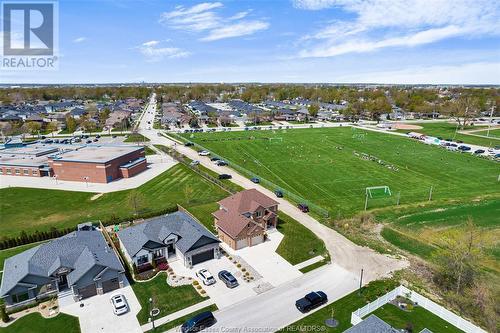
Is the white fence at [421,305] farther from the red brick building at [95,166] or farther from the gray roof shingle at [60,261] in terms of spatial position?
the red brick building at [95,166]

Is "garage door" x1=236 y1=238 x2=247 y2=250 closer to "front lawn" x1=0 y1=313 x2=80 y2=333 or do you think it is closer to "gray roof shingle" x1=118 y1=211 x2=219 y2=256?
"gray roof shingle" x1=118 y1=211 x2=219 y2=256

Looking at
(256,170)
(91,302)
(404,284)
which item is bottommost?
(91,302)

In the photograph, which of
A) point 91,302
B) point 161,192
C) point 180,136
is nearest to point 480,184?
point 161,192

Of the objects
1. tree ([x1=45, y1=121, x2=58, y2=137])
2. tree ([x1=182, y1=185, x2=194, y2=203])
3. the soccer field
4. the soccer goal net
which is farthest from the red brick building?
tree ([x1=45, y1=121, x2=58, y2=137])

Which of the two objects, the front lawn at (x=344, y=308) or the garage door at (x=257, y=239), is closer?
the front lawn at (x=344, y=308)

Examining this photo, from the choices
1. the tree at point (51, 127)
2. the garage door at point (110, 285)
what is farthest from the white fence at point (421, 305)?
the tree at point (51, 127)

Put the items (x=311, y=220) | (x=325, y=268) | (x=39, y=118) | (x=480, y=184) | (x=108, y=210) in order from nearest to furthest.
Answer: (x=325, y=268) < (x=311, y=220) < (x=108, y=210) < (x=480, y=184) < (x=39, y=118)

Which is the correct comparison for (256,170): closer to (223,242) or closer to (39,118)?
(223,242)
